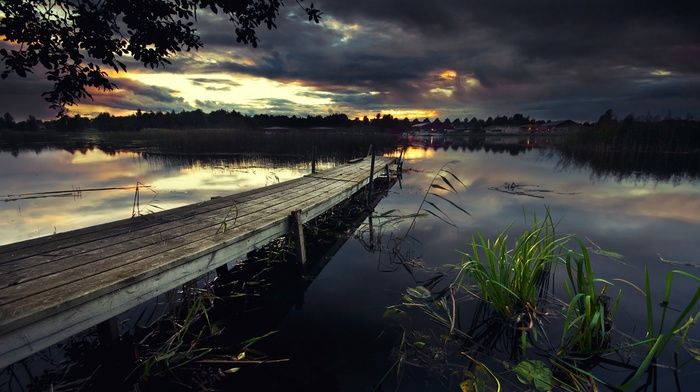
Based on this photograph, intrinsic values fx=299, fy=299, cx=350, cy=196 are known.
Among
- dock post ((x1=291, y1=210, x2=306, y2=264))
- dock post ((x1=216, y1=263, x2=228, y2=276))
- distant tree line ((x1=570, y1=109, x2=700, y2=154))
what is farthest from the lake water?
distant tree line ((x1=570, y1=109, x2=700, y2=154))

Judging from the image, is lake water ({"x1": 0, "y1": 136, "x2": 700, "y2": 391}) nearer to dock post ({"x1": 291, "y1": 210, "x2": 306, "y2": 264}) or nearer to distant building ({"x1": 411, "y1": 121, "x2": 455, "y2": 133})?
dock post ({"x1": 291, "y1": 210, "x2": 306, "y2": 264})

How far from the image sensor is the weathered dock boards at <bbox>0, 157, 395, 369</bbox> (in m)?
2.38

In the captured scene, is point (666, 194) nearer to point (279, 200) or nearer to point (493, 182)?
point (493, 182)

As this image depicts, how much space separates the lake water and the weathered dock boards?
143 cm

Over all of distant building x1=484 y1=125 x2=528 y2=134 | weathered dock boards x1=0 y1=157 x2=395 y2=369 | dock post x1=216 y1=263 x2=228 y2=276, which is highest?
distant building x1=484 y1=125 x2=528 y2=134

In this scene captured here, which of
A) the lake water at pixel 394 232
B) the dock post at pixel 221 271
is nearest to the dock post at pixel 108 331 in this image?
the lake water at pixel 394 232

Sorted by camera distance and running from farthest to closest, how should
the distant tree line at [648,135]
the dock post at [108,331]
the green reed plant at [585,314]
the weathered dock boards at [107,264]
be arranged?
1. the distant tree line at [648,135]
2. the dock post at [108,331]
3. the green reed plant at [585,314]
4. the weathered dock boards at [107,264]

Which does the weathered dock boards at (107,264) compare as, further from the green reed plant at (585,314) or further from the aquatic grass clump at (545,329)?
the green reed plant at (585,314)

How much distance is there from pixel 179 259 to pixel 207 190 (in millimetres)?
10136

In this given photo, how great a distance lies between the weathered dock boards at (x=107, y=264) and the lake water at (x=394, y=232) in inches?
56.2

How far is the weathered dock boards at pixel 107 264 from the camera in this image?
238cm

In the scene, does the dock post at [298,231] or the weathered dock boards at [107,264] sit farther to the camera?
the dock post at [298,231]

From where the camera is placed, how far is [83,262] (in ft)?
10.8

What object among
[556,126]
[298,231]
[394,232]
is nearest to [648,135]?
[394,232]
